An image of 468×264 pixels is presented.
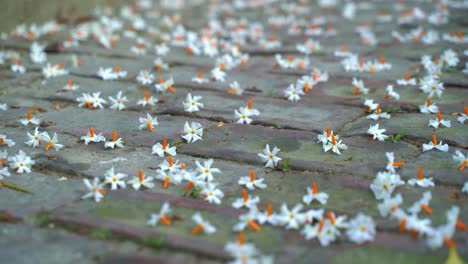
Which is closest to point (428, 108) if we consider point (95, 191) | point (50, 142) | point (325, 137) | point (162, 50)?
point (325, 137)

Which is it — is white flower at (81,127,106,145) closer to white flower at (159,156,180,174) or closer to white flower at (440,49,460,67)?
white flower at (159,156,180,174)

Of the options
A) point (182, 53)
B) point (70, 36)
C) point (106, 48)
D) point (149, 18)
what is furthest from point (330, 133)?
point (149, 18)

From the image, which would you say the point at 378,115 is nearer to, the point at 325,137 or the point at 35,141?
the point at 325,137

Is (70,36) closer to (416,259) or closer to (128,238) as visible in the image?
(128,238)

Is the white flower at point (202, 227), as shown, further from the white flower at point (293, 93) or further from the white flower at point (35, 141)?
the white flower at point (293, 93)

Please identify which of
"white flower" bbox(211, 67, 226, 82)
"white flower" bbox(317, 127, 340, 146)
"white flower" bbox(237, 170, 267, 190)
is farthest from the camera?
"white flower" bbox(211, 67, 226, 82)

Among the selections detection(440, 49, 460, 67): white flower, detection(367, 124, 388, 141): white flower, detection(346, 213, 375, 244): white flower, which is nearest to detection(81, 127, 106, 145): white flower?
detection(367, 124, 388, 141): white flower
